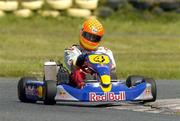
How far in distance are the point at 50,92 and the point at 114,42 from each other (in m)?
15.0

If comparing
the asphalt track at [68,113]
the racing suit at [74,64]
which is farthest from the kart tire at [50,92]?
the racing suit at [74,64]

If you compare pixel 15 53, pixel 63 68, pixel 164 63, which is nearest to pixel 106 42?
pixel 15 53

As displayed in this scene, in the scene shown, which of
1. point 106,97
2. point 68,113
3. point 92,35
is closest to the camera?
point 68,113

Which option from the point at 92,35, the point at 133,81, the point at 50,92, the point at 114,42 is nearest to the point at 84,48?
the point at 92,35

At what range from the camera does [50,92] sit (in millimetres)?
10758

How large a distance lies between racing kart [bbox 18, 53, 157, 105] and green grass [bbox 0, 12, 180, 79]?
5.15m

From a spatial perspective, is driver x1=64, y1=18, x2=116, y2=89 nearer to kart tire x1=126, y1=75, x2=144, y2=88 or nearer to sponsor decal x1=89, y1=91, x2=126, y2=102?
kart tire x1=126, y1=75, x2=144, y2=88

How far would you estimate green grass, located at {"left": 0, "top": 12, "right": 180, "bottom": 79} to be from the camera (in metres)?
18.2

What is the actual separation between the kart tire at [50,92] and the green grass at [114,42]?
5.79m

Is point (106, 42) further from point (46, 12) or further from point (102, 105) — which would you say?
point (102, 105)

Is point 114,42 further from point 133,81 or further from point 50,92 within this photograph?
point 50,92

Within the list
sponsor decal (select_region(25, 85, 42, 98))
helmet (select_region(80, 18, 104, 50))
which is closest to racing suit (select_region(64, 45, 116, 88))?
helmet (select_region(80, 18, 104, 50))

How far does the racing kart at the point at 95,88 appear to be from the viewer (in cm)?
1071

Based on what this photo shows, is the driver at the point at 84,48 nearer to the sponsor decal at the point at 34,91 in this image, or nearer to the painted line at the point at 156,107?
the sponsor decal at the point at 34,91
